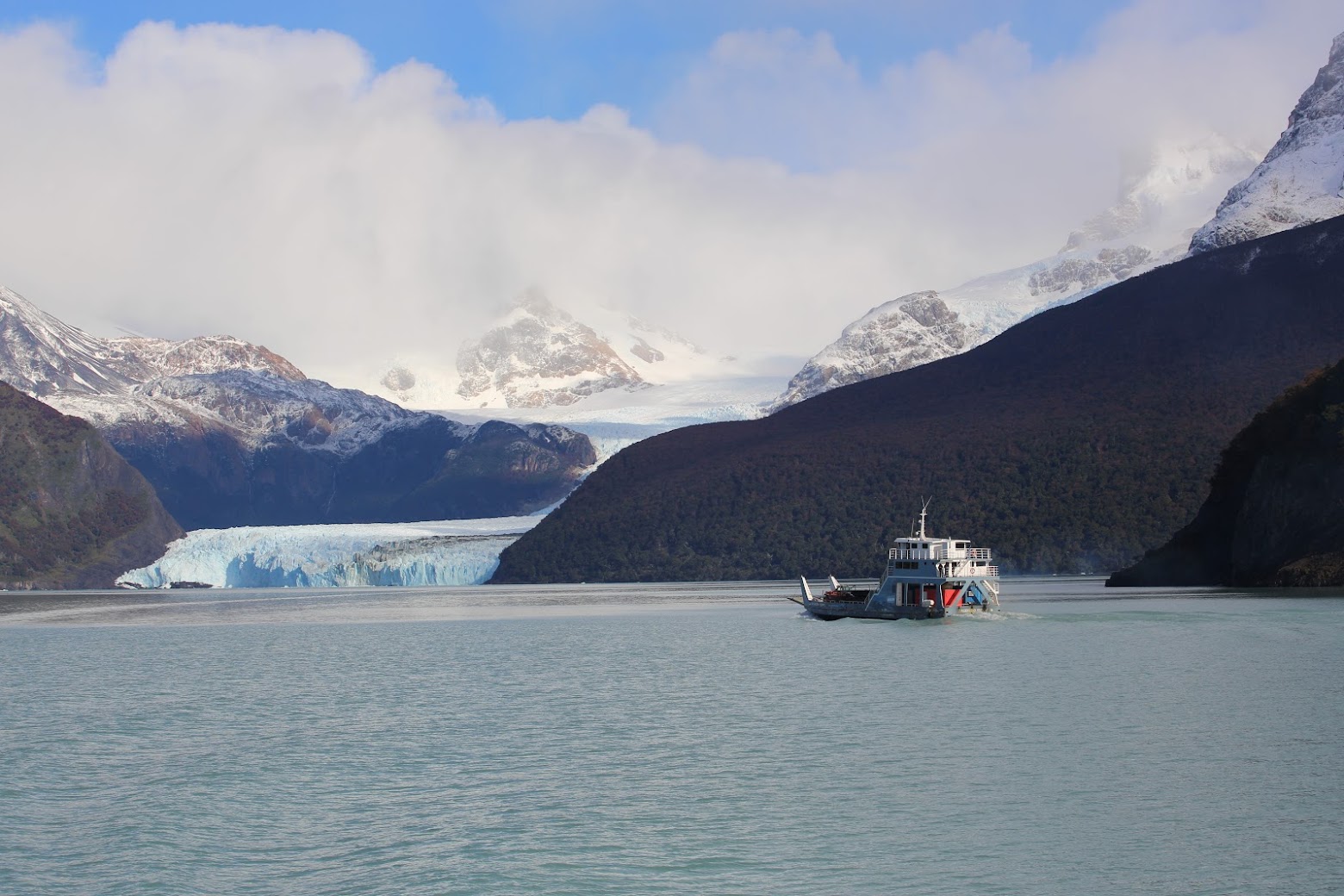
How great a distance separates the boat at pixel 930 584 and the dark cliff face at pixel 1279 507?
27.5 metres

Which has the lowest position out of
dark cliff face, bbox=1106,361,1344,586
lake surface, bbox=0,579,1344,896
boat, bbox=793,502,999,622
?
lake surface, bbox=0,579,1344,896

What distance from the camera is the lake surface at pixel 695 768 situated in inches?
1137

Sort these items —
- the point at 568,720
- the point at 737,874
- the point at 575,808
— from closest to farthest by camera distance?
the point at 737,874 → the point at 575,808 → the point at 568,720

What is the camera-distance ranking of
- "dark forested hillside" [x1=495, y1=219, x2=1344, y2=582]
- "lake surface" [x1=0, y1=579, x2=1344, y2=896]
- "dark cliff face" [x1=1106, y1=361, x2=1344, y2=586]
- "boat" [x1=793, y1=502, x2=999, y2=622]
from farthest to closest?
"dark forested hillside" [x1=495, y1=219, x2=1344, y2=582], "dark cliff face" [x1=1106, y1=361, x2=1344, y2=586], "boat" [x1=793, y1=502, x2=999, y2=622], "lake surface" [x1=0, y1=579, x2=1344, y2=896]

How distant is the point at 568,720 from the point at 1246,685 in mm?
22226

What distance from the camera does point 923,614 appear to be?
93625 mm

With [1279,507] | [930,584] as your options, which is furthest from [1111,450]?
[930,584]

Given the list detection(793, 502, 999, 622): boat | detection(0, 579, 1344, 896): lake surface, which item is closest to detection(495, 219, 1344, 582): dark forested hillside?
detection(793, 502, 999, 622): boat

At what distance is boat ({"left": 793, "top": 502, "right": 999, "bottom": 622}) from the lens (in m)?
93.8

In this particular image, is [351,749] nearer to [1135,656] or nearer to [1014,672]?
[1014,672]

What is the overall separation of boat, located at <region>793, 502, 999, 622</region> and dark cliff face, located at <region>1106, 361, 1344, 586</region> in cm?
2754

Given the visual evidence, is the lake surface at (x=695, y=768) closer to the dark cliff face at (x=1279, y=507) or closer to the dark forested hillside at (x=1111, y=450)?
the dark cliff face at (x=1279, y=507)

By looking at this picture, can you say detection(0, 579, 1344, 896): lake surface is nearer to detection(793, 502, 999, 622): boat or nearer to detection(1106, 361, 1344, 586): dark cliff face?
detection(793, 502, 999, 622): boat

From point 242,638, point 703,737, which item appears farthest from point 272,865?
point 242,638
